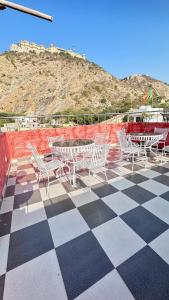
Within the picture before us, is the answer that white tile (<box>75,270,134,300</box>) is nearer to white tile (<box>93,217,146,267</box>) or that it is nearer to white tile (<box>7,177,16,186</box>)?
white tile (<box>93,217,146,267</box>)

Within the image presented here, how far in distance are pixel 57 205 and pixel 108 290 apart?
47.4 inches

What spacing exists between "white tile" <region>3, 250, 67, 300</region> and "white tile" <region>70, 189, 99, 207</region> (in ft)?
2.88

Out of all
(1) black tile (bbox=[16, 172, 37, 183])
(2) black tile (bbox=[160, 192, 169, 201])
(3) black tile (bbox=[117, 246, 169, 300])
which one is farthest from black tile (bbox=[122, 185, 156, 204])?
A: (1) black tile (bbox=[16, 172, 37, 183])

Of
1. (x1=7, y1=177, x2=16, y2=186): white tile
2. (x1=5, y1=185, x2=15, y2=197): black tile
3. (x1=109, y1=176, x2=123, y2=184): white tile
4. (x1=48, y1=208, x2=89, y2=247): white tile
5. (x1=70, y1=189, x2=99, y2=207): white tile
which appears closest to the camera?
(x1=48, y1=208, x2=89, y2=247): white tile

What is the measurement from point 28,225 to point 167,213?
1698 millimetres

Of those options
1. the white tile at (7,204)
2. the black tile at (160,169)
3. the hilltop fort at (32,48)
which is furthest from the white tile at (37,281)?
the hilltop fort at (32,48)

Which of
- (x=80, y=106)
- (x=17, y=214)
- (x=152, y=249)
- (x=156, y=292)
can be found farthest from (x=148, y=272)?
(x=80, y=106)

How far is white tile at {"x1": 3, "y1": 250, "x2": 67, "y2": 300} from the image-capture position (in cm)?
104

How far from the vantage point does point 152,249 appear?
1370 mm

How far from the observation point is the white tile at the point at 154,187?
2.37 m

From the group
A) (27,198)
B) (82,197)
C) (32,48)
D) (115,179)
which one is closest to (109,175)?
(115,179)

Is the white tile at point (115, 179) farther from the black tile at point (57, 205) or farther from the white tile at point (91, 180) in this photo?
the black tile at point (57, 205)

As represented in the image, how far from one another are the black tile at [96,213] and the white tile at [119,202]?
0.07m

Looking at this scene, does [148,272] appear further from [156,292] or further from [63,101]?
[63,101]
